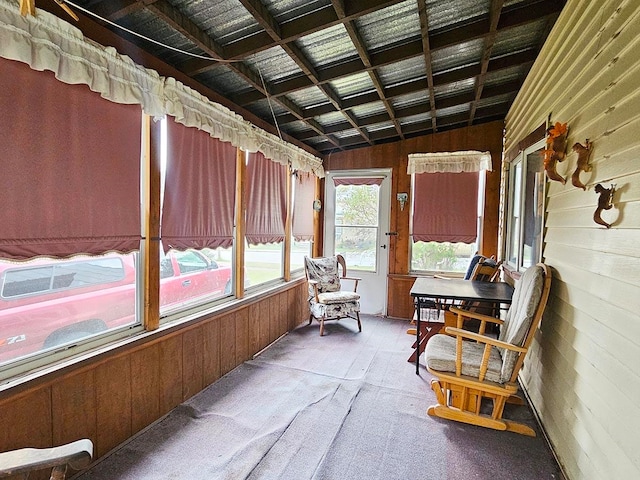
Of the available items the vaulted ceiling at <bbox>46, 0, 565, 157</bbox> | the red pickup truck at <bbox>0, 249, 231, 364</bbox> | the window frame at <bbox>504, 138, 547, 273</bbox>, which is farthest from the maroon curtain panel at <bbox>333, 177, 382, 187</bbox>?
the red pickup truck at <bbox>0, 249, 231, 364</bbox>

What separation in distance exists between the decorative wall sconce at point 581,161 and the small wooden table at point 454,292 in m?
1.20

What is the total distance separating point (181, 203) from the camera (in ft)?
7.62

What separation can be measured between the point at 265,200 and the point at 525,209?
247 centimetres

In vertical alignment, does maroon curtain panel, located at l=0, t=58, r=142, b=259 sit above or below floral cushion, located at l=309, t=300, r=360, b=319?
above

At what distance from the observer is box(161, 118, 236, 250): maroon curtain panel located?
2238 millimetres

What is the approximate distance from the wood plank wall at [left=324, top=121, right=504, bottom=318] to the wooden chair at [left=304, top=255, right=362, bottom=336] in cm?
82

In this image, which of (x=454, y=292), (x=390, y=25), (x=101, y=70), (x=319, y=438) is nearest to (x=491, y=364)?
(x=454, y=292)

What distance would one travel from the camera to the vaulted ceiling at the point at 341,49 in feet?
6.23

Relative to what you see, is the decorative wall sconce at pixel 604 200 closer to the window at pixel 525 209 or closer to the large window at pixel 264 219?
the window at pixel 525 209

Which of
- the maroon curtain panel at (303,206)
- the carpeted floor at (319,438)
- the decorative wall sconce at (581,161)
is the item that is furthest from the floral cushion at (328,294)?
the decorative wall sconce at (581,161)

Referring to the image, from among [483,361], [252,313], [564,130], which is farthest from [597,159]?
[252,313]

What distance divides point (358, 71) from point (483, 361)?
2.25m

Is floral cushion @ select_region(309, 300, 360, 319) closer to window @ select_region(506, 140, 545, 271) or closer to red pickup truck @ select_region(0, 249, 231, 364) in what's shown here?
window @ select_region(506, 140, 545, 271)

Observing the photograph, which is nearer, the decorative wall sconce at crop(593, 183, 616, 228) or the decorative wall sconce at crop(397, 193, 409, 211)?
the decorative wall sconce at crop(593, 183, 616, 228)
